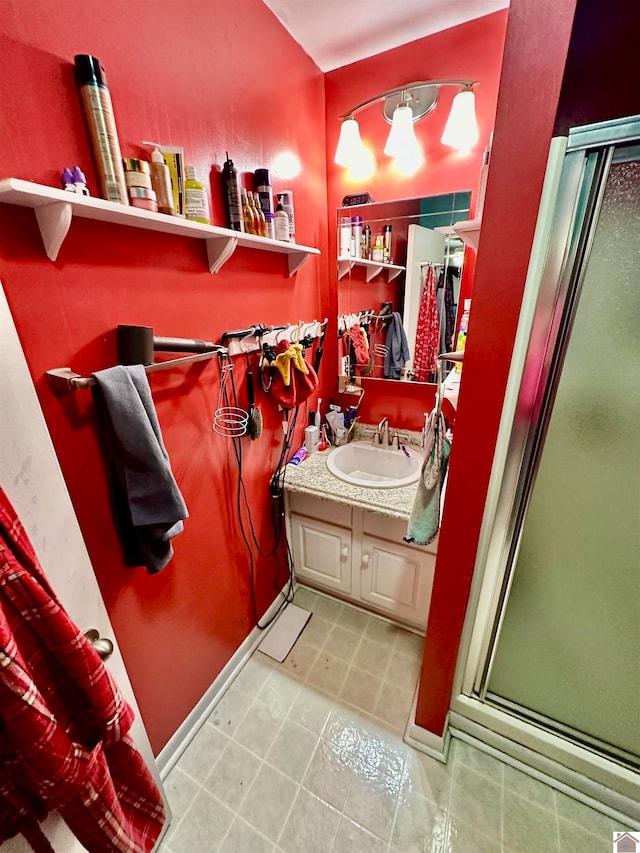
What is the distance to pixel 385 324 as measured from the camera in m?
1.88

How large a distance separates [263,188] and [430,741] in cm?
224

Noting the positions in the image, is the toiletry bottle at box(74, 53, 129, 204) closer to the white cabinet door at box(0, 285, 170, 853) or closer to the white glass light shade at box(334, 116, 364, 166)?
the white cabinet door at box(0, 285, 170, 853)

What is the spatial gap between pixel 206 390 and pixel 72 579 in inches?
26.7

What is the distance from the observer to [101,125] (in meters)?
0.75

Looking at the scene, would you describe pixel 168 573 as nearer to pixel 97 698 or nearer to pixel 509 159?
pixel 97 698

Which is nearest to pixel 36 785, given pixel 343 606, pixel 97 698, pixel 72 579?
pixel 97 698

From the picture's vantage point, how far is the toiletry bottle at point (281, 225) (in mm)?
1330

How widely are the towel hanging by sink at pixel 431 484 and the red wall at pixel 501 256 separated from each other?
0.15 metres

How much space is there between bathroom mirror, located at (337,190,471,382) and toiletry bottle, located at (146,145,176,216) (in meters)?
1.10

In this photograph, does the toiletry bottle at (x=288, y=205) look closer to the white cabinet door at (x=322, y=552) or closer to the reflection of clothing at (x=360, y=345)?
the reflection of clothing at (x=360, y=345)

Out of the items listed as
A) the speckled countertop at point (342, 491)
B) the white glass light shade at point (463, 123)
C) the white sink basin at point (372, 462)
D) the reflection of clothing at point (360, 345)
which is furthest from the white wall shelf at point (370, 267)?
the speckled countertop at point (342, 491)

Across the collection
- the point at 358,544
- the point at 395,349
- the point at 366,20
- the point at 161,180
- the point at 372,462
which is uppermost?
the point at 366,20

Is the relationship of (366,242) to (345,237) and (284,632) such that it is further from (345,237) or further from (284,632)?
(284,632)

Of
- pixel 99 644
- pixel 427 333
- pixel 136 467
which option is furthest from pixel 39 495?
pixel 427 333
